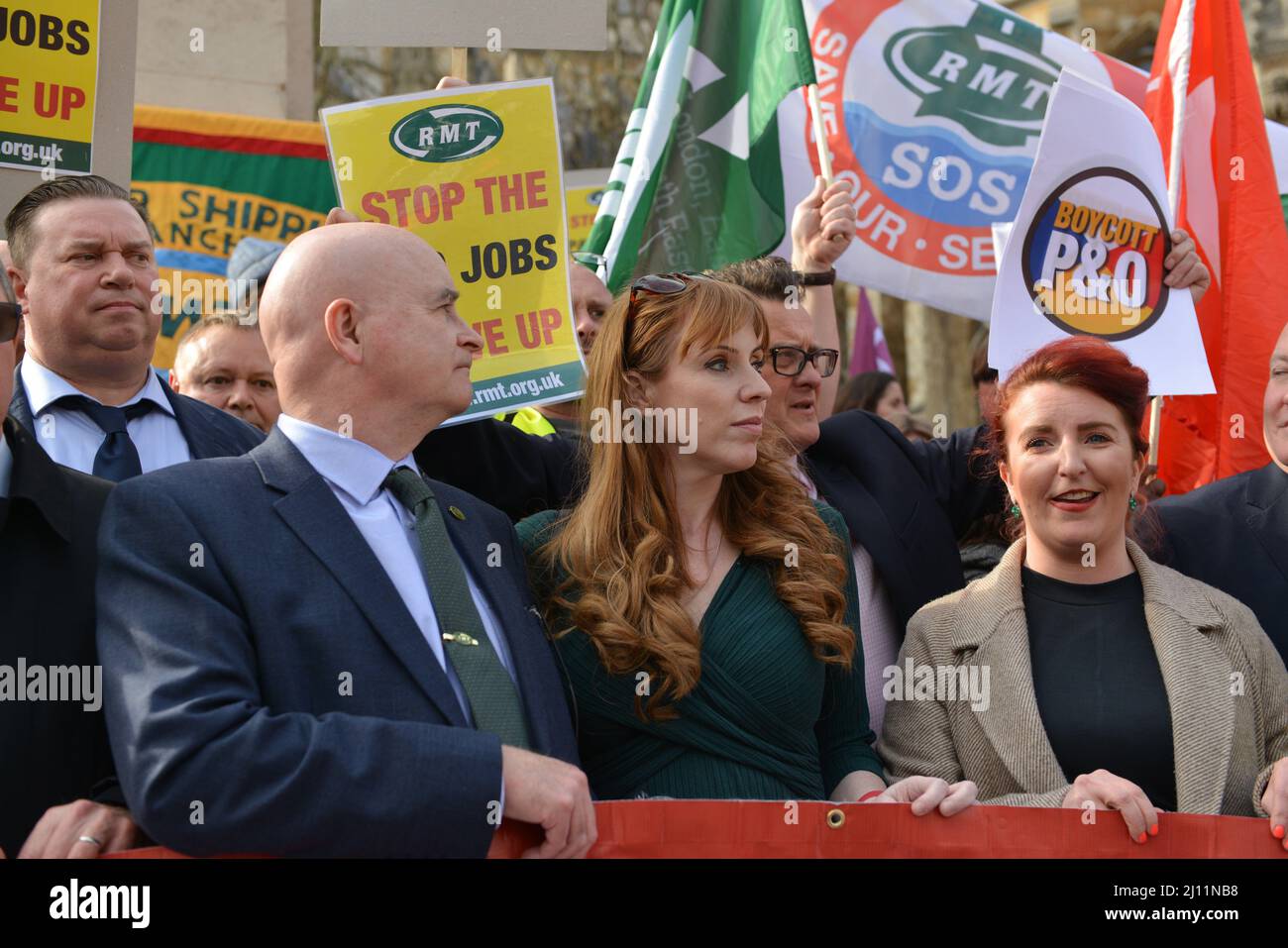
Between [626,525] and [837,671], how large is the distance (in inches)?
20.9

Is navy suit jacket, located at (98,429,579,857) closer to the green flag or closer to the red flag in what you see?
the green flag

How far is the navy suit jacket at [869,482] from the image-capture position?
3.93 metres

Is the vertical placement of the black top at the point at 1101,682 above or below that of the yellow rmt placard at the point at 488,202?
below

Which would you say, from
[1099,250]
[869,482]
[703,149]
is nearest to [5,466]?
[869,482]

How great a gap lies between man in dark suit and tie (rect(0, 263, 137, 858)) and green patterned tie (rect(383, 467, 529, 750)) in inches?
22.5

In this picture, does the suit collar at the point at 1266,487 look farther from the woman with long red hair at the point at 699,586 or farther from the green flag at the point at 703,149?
the green flag at the point at 703,149

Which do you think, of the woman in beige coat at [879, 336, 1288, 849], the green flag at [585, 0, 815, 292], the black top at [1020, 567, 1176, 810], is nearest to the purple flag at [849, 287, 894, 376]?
the green flag at [585, 0, 815, 292]

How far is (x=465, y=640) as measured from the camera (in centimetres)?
281

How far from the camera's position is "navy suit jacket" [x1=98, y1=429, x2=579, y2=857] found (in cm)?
243

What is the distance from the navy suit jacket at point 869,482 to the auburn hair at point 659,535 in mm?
361

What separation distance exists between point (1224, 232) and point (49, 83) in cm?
385

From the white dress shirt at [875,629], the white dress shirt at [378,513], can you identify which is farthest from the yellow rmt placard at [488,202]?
the white dress shirt at [378,513]
